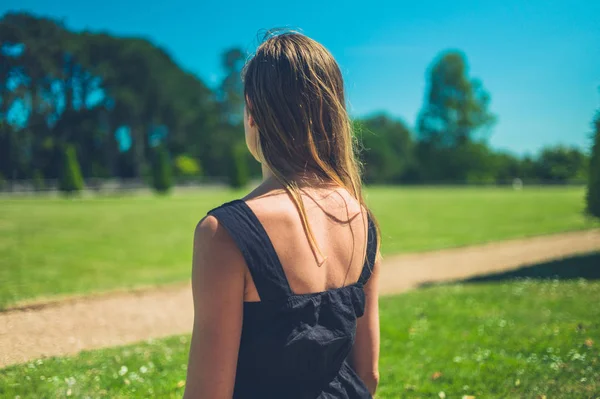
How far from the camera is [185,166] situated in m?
58.8

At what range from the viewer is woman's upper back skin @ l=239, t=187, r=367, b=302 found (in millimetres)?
1302

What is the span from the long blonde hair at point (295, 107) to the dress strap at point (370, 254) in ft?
0.96

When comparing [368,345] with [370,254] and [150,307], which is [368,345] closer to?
[370,254]

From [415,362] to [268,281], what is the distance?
389cm

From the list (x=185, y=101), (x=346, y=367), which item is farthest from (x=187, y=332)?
(x=185, y=101)

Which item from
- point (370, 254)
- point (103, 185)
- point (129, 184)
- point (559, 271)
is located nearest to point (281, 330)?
point (370, 254)

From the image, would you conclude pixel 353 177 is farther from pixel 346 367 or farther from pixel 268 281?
pixel 346 367

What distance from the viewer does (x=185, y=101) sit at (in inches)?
2454

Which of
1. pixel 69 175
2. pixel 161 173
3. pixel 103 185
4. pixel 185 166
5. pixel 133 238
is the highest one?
pixel 185 166

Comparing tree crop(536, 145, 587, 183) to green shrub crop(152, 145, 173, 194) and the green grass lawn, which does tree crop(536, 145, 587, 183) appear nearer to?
the green grass lawn

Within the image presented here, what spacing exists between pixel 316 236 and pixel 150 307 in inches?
267

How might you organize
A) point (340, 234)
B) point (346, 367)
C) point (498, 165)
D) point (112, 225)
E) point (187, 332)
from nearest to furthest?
point (340, 234) < point (346, 367) < point (187, 332) < point (112, 225) < point (498, 165)

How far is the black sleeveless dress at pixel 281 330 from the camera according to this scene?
4.07 feet

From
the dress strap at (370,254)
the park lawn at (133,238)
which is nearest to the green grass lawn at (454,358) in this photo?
the park lawn at (133,238)
